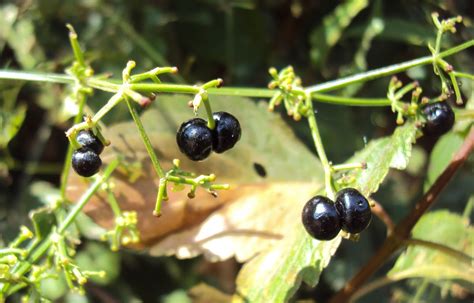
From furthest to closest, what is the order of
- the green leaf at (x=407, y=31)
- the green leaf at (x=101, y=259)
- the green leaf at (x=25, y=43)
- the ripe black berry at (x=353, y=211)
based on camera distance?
1. the green leaf at (x=25, y=43)
2. the green leaf at (x=101, y=259)
3. the green leaf at (x=407, y=31)
4. the ripe black berry at (x=353, y=211)

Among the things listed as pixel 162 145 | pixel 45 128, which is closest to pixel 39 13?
pixel 45 128

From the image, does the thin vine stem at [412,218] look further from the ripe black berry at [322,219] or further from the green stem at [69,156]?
the green stem at [69,156]

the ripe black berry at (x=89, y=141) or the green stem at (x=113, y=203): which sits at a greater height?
the green stem at (x=113, y=203)

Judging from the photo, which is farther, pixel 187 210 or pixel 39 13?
pixel 39 13

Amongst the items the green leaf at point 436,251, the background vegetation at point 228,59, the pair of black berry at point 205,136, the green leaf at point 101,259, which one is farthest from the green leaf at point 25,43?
the green leaf at point 436,251

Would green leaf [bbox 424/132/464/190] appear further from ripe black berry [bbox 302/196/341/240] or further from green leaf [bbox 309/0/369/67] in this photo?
ripe black berry [bbox 302/196/341/240]

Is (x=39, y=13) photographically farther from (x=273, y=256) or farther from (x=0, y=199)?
(x=273, y=256)

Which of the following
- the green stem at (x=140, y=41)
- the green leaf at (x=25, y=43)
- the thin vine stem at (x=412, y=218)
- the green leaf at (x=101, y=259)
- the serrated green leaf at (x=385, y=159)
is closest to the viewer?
the serrated green leaf at (x=385, y=159)

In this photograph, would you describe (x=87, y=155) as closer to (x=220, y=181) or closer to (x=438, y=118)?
(x=220, y=181)
